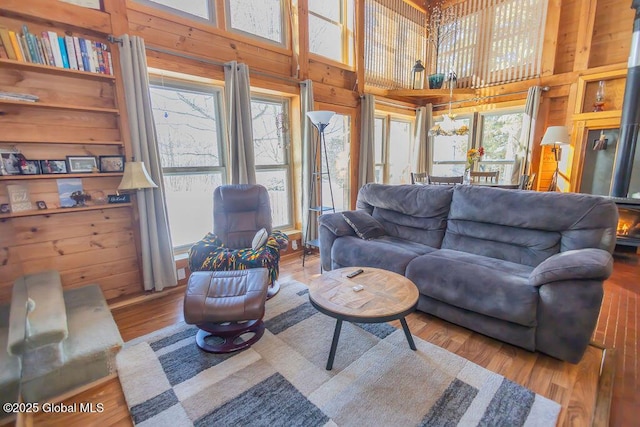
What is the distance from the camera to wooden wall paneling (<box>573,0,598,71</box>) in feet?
13.0

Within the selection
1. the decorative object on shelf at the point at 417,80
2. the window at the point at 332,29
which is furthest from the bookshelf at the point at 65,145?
the decorative object on shelf at the point at 417,80

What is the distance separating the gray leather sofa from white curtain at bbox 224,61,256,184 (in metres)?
1.08

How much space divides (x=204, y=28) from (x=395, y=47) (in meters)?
3.63

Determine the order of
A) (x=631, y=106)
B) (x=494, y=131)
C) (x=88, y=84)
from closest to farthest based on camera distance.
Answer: (x=88, y=84), (x=631, y=106), (x=494, y=131)

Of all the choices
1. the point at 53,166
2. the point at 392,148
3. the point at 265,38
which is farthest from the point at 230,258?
the point at 392,148

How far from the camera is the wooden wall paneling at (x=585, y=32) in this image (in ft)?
13.0

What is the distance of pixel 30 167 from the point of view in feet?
7.04

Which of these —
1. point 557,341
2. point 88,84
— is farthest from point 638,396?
point 88,84

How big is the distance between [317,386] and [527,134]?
491cm

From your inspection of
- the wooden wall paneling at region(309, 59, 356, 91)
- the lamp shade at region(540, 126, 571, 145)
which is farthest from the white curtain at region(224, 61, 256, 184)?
the lamp shade at region(540, 126, 571, 145)

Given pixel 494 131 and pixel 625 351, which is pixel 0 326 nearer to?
pixel 625 351

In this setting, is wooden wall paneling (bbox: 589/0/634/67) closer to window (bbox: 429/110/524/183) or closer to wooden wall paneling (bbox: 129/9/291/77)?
window (bbox: 429/110/524/183)

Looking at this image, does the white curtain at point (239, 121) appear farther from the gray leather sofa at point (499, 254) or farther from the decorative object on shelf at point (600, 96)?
the decorative object on shelf at point (600, 96)

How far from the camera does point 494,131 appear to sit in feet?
17.1
